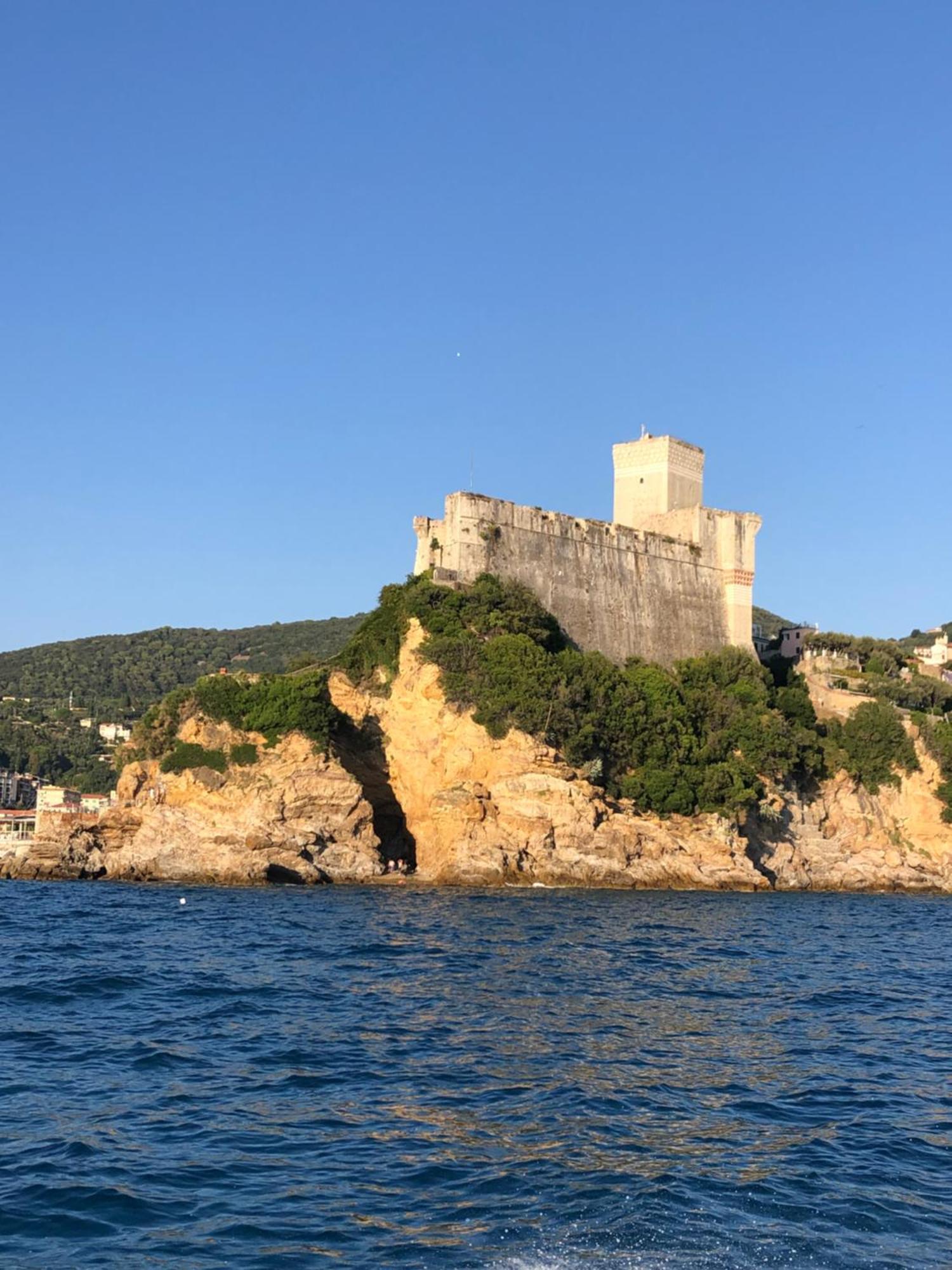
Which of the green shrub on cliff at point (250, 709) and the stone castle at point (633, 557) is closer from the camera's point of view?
the green shrub on cliff at point (250, 709)

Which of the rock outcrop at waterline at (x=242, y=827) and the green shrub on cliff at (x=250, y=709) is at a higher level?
the green shrub on cliff at (x=250, y=709)

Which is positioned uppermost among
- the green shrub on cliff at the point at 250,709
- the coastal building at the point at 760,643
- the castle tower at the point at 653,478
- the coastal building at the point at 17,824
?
the castle tower at the point at 653,478

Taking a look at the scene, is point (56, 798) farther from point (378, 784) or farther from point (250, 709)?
point (250, 709)

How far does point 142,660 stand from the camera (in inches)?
4688

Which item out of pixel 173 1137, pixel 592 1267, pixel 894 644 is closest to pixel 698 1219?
pixel 592 1267

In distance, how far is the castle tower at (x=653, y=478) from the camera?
48531 mm

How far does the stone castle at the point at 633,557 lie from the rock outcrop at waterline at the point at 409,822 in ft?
14.8

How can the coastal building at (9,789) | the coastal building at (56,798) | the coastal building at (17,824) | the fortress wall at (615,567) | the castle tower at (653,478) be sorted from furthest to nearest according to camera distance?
1. the coastal building at (9,789)
2. the coastal building at (56,798)
3. the coastal building at (17,824)
4. the castle tower at (653,478)
5. the fortress wall at (615,567)

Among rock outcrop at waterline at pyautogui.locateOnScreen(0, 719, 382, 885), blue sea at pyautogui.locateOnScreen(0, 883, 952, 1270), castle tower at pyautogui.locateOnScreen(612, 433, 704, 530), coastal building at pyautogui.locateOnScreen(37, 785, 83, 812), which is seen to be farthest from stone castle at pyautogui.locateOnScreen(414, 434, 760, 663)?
coastal building at pyautogui.locateOnScreen(37, 785, 83, 812)

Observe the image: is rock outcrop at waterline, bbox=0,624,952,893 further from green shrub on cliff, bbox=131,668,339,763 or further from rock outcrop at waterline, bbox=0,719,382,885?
green shrub on cliff, bbox=131,668,339,763

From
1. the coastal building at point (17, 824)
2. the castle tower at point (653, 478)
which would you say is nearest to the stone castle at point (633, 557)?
the castle tower at point (653, 478)

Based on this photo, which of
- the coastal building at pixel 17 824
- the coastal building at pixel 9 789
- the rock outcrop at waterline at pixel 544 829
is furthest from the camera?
the coastal building at pixel 9 789

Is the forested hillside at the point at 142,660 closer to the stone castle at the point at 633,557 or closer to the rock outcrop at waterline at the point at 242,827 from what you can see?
the stone castle at the point at 633,557

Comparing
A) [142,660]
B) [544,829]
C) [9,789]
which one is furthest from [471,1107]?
[142,660]
